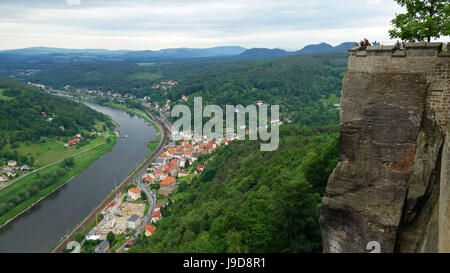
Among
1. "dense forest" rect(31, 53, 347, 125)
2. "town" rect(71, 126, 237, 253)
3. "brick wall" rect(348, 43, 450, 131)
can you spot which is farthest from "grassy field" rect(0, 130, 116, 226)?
"brick wall" rect(348, 43, 450, 131)

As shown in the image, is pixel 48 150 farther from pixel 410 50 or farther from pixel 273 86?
pixel 273 86

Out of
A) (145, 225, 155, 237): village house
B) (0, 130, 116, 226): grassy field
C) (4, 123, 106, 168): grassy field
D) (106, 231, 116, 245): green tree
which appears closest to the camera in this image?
(106, 231, 116, 245): green tree

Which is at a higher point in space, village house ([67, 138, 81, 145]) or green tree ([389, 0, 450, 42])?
green tree ([389, 0, 450, 42])

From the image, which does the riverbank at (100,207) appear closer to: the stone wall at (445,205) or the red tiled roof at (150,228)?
the red tiled roof at (150,228)

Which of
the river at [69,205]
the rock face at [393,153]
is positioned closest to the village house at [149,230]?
the river at [69,205]

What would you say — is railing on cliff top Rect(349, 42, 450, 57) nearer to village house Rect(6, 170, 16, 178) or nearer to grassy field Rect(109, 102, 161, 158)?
village house Rect(6, 170, 16, 178)

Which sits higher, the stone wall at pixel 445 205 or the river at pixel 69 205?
the stone wall at pixel 445 205
